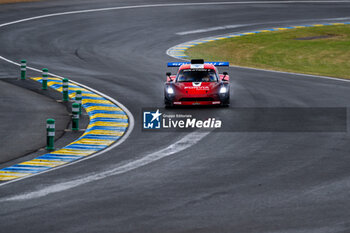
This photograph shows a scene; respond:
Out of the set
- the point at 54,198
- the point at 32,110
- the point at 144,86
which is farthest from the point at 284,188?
the point at 144,86

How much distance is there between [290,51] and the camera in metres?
47.7

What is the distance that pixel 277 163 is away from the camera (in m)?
18.3

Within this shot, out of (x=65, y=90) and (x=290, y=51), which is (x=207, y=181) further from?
(x=290, y=51)

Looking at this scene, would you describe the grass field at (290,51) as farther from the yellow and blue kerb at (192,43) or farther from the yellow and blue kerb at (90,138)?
the yellow and blue kerb at (90,138)

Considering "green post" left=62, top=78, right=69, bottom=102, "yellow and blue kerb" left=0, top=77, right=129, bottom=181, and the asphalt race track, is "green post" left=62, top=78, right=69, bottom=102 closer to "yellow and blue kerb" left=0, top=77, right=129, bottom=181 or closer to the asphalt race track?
"yellow and blue kerb" left=0, top=77, right=129, bottom=181

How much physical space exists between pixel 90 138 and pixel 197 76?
676cm

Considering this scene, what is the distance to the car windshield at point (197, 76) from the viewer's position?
27.8m

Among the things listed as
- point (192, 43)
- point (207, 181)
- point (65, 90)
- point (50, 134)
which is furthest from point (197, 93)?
point (192, 43)

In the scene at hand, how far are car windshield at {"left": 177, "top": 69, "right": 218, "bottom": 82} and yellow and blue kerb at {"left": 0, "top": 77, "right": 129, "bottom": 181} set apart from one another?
2.75 meters

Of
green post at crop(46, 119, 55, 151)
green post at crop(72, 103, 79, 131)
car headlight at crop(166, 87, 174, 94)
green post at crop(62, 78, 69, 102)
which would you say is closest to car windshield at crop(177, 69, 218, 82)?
car headlight at crop(166, 87, 174, 94)

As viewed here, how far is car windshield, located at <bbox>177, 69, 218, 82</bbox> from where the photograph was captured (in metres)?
27.8

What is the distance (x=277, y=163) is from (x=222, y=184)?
264cm

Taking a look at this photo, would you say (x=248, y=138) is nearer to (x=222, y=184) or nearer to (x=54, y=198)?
(x=222, y=184)

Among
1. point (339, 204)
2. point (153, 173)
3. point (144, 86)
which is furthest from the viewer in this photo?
point (144, 86)
